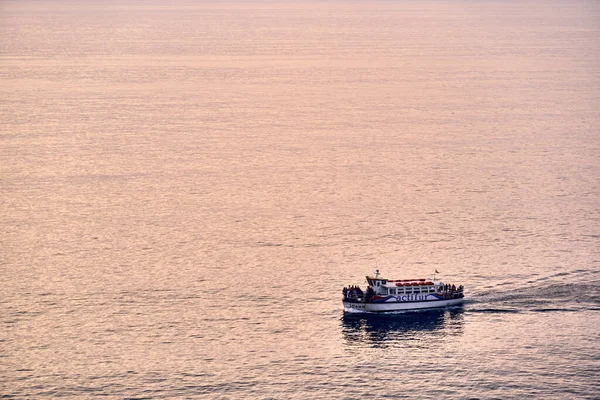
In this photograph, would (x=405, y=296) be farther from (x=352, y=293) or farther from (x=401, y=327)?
(x=352, y=293)

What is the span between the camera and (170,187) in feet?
635

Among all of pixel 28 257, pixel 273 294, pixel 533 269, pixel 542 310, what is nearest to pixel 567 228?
pixel 533 269

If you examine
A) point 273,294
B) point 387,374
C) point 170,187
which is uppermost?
point 170,187

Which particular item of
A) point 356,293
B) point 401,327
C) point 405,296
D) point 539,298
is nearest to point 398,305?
point 405,296

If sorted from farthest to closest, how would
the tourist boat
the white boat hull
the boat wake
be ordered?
the tourist boat → the white boat hull → the boat wake

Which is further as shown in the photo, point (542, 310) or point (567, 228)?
point (567, 228)

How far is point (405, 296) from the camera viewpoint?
132 metres

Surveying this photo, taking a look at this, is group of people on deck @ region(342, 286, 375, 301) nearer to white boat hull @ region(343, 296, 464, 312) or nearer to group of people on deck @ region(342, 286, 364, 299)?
group of people on deck @ region(342, 286, 364, 299)

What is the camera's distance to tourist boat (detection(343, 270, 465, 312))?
131750mm

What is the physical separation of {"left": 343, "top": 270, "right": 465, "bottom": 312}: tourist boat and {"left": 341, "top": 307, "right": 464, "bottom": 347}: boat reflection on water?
30.2 inches

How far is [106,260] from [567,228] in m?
69.1

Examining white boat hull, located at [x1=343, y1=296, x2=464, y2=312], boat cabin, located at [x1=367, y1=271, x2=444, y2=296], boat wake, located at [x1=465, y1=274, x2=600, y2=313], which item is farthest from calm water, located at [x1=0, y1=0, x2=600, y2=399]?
boat cabin, located at [x1=367, y1=271, x2=444, y2=296]

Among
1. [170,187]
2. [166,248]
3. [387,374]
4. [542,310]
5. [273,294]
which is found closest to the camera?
[387,374]

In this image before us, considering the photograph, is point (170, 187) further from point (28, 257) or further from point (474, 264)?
point (474, 264)
